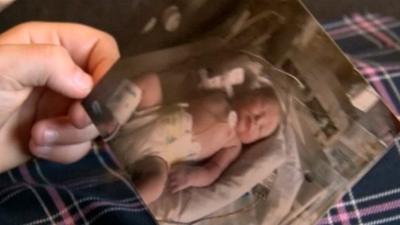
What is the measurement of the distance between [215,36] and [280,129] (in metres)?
0.07

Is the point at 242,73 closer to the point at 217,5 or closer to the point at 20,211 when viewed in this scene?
the point at 217,5

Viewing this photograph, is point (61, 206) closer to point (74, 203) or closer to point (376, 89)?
point (74, 203)

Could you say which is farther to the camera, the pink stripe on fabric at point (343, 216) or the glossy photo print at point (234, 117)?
the pink stripe on fabric at point (343, 216)

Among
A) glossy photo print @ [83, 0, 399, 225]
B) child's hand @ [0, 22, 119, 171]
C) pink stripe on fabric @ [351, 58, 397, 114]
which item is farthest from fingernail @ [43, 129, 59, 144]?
pink stripe on fabric @ [351, 58, 397, 114]

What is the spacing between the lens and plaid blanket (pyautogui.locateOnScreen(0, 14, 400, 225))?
0.54 m

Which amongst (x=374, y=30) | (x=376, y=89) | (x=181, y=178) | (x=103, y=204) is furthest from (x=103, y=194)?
(x=374, y=30)

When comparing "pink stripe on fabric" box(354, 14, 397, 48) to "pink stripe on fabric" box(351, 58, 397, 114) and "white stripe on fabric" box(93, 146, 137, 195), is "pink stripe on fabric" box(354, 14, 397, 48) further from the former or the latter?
"white stripe on fabric" box(93, 146, 137, 195)

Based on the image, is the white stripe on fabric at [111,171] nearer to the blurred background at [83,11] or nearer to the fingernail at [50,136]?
the fingernail at [50,136]

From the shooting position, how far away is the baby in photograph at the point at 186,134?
0.43 m

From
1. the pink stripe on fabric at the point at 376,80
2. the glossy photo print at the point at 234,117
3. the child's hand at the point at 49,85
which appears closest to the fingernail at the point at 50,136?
the child's hand at the point at 49,85

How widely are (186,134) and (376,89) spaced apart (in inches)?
11.4

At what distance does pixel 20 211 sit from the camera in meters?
0.54

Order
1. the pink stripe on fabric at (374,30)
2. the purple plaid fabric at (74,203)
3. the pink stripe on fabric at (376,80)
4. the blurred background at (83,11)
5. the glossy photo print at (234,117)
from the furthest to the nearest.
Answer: the blurred background at (83,11)
the pink stripe on fabric at (374,30)
the pink stripe on fabric at (376,80)
the purple plaid fabric at (74,203)
the glossy photo print at (234,117)

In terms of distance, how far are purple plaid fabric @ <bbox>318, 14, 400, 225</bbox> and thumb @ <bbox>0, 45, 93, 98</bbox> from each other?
219 millimetres
